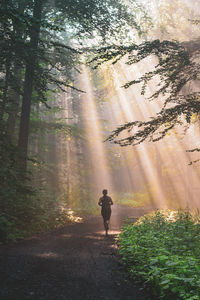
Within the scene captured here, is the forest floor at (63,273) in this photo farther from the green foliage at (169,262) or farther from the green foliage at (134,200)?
the green foliage at (134,200)

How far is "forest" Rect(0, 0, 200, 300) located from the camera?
7043 millimetres

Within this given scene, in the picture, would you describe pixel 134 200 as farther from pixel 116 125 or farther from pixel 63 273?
pixel 63 273

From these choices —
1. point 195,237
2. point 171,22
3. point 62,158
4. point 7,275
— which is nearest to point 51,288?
point 7,275

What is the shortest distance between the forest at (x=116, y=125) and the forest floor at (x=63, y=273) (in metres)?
0.44

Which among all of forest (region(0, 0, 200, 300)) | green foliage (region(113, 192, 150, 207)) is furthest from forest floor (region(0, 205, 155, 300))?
green foliage (region(113, 192, 150, 207))

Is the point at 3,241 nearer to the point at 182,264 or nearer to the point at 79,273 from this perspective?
the point at 79,273

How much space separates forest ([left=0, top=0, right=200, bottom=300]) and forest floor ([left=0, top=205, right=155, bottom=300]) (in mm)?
443

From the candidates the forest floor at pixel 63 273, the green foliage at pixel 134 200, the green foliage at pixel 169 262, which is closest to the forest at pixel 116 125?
the green foliage at pixel 169 262

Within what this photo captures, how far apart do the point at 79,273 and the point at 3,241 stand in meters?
4.30

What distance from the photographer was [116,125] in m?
14.9

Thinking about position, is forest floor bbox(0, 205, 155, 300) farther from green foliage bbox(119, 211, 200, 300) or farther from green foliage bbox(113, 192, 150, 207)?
green foliage bbox(113, 192, 150, 207)

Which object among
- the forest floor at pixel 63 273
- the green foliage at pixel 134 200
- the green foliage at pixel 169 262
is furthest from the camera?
the green foliage at pixel 134 200

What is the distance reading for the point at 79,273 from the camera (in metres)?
5.72

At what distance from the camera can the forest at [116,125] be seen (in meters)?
7.04
